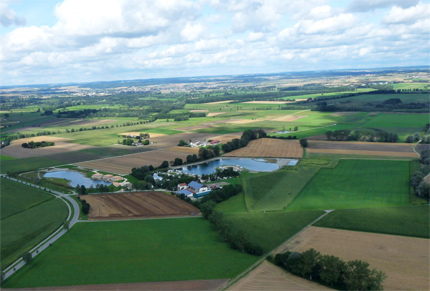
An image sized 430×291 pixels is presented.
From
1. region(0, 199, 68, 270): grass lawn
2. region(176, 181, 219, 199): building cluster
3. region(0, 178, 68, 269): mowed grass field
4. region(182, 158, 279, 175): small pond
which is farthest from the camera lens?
region(182, 158, 279, 175): small pond

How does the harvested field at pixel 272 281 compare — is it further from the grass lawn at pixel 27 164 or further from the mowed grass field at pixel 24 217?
the grass lawn at pixel 27 164

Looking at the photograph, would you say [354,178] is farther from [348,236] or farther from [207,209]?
[207,209]

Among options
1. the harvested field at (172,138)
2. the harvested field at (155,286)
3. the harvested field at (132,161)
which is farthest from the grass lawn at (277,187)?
the harvested field at (172,138)

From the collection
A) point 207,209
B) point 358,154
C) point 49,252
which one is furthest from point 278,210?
point 358,154

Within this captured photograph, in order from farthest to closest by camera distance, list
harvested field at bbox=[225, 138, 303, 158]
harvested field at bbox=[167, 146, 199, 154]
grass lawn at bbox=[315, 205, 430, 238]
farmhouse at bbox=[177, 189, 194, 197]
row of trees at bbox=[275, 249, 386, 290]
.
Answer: harvested field at bbox=[167, 146, 199, 154] → harvested field at bbox=[225, 138, 303, 158] → farmhouse at bbox=[177, 189, 194, 197] → grass lawn at bbox=[315, 205, 430, 238] → row of trees at bbox=[275, 249, 386, 290]

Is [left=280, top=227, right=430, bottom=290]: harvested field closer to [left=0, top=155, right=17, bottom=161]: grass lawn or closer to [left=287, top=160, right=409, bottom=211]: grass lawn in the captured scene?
[left=287, top=160, right=409, bottom=211]: grass lawn

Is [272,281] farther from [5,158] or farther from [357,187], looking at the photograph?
[5,158]

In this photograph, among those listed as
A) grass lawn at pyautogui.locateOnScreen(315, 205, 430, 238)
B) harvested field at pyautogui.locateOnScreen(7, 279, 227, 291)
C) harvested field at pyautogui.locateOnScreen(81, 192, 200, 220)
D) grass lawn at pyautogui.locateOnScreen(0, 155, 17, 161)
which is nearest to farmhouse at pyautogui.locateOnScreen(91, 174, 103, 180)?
harvested field at pyautogui.locateOnScreen(81, 192, 200, 220)

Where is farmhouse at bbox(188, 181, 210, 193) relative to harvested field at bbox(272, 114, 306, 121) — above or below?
below
